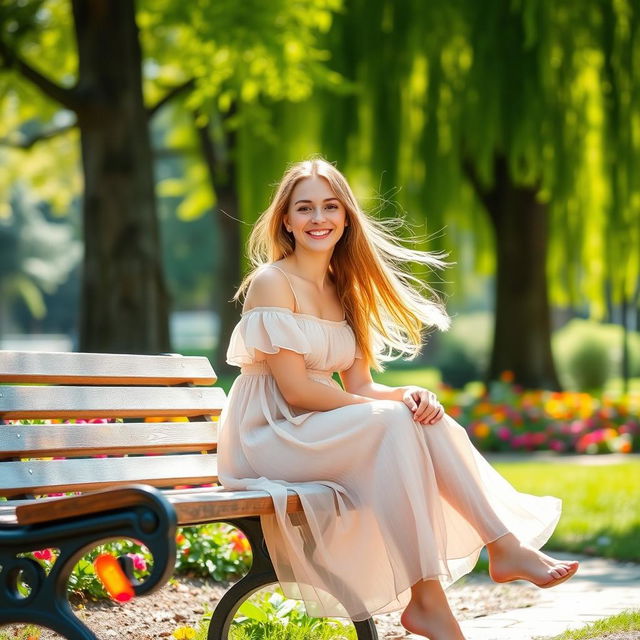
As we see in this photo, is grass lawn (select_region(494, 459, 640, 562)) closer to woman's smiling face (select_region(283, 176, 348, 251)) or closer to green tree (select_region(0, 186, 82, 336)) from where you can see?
woman's smiling face (select_region(283, 176, 348, 251))

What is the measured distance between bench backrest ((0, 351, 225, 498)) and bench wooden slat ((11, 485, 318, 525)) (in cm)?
41

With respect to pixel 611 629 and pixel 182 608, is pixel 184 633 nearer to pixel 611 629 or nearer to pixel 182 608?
pixel 182 608

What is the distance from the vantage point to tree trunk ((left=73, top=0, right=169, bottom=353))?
9.77 meters

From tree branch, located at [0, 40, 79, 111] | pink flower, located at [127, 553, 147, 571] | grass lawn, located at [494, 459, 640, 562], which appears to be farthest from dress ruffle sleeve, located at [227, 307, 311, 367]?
tree branch, located at [0, 40, 79, 111]

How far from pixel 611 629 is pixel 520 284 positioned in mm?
10566

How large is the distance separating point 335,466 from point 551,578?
0.69 meters

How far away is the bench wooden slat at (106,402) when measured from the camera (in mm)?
3711

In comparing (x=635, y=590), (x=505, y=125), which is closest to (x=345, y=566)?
(x=635, y=590)

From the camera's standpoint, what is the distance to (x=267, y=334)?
3.81m

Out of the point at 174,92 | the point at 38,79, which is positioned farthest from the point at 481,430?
the point at 38,79

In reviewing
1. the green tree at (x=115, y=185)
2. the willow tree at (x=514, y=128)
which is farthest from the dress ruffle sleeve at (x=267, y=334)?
the willow tree at (x=514, y=128)

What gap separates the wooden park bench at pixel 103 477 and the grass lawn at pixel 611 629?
873 millimetres

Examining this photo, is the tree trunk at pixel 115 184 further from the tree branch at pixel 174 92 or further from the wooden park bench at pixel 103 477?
the wooden park bench at pixel 103 477

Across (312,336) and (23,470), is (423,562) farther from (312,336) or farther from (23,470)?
(23,470)
